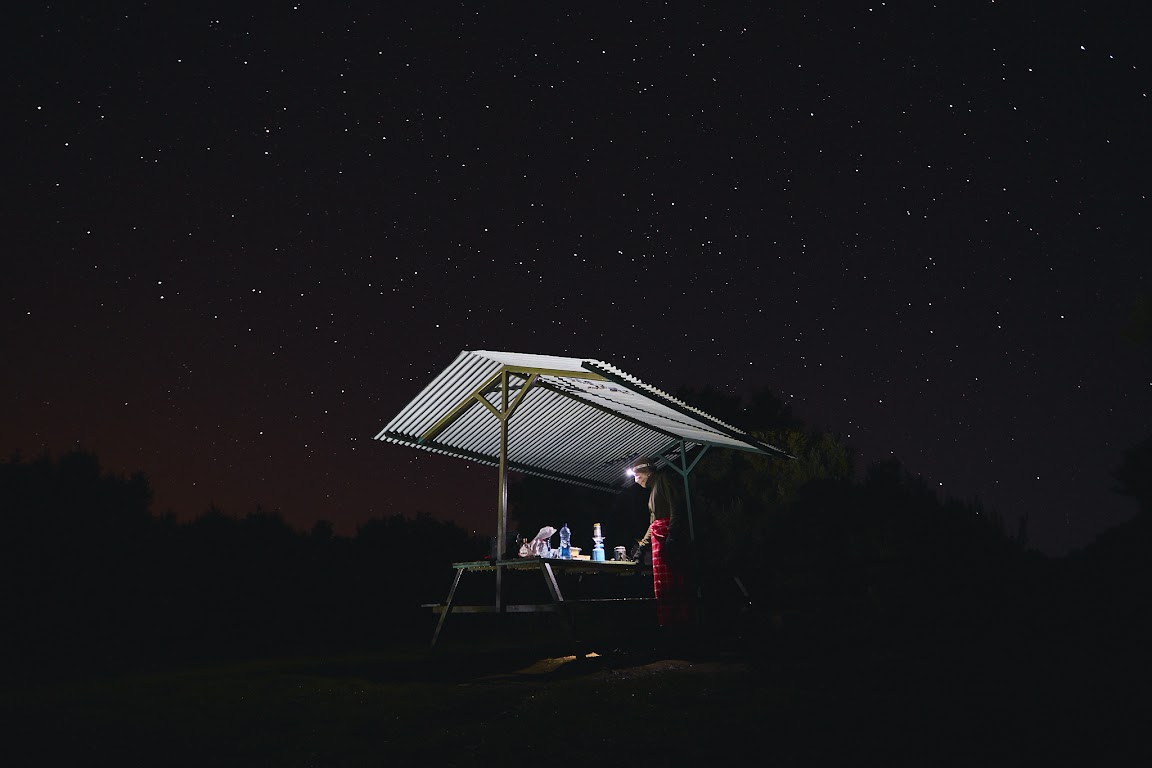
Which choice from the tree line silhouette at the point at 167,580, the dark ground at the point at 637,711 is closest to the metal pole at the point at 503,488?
the dark ground at the point at 637,711


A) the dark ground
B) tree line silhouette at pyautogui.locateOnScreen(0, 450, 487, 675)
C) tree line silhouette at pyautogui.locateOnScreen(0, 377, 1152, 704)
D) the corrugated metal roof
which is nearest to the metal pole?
the corrugated metal roof

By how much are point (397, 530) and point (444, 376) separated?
14431 mm

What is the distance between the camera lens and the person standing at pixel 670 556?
32.8 feet

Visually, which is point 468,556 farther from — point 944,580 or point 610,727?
point 610,727

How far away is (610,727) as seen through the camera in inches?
172

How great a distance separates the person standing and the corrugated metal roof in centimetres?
117

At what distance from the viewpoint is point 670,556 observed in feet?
33.0

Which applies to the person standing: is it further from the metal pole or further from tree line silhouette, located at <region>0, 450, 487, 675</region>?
tree line silhouette, located at <region>0, 450, 487, 675</region>

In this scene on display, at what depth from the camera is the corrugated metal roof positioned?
9695mm

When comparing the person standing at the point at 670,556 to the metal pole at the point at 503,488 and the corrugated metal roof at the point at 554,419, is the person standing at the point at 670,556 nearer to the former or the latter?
the corrugated metal roof at the point at 554,419

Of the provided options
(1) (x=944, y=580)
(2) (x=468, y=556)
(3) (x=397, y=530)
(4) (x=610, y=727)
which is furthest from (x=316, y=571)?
(4) (x=610, y=727)

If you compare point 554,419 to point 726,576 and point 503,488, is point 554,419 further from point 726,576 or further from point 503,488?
point 726,576

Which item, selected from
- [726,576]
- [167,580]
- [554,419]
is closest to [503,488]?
[554,419]

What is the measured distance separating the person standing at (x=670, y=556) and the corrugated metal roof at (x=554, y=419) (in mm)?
1171
